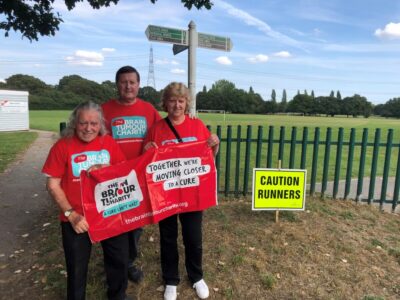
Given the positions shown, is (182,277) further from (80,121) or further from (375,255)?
(375,255)

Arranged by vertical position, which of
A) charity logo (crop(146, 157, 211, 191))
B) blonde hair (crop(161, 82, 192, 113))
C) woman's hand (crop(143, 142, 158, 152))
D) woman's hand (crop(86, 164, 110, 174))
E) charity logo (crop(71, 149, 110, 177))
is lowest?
charity logo (crop(146, 157, 211, 191))

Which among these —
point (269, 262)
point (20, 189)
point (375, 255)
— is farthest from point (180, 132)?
point (20, 189)

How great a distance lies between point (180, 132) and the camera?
3096 millimetres

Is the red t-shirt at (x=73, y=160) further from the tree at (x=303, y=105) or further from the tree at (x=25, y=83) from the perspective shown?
the tree at (x=303, y=105)

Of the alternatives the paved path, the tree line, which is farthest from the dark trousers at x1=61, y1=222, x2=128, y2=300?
the tree line

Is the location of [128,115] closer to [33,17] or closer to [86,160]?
[86,160]

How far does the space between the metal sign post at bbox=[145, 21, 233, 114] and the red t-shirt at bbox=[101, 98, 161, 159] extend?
168 centimetres

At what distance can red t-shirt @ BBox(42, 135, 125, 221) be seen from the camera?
2.51 meters

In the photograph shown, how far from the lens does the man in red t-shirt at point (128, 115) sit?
10.2 feet

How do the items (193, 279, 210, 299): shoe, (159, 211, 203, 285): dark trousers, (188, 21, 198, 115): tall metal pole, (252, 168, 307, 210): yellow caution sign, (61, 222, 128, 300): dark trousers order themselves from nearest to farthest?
1. (61, 222, 128, 300): dark trousers
2. (159, 211, 203, 285): dark trousers
3. (193, 279, 210, 299): shoe
4. (252, 168, 307, 210): yellow caution sign
5. (188, 21, 198, 115): tall metal pole

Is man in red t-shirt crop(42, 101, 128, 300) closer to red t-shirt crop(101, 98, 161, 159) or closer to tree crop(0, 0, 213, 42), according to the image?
red t-shirt crop(101, 98, 161, 159)

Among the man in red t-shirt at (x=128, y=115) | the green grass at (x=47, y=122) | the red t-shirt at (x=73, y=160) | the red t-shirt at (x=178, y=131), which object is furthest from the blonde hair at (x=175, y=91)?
the green grass at (x=47, y=122)

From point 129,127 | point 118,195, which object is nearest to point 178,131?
point 129,127

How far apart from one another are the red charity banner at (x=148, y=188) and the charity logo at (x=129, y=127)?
1.06 ft
